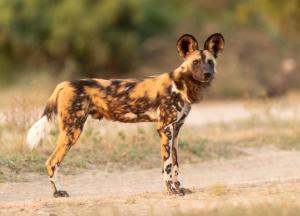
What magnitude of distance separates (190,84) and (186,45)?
40cm

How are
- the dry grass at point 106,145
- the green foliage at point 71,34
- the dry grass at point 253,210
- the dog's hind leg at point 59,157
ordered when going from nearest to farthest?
the dry grass at point 253,210, the dog's hind leg at point 59,157, the dry grass at point 106,145, the green foliage at point 71,34

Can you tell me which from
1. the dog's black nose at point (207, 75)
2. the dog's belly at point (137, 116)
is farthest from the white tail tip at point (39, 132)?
the dog's black nose at point (207, 75)

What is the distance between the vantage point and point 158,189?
920 centimetres

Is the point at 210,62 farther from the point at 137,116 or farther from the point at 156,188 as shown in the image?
the point at 156,188

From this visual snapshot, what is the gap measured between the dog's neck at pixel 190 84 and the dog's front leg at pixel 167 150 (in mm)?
353

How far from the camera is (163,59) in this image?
24.9 meters

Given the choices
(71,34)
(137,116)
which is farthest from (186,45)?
(71,34)

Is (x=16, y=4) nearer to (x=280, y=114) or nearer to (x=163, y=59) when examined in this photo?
(x=163, y=59)

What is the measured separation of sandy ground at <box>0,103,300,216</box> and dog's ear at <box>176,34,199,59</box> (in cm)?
132

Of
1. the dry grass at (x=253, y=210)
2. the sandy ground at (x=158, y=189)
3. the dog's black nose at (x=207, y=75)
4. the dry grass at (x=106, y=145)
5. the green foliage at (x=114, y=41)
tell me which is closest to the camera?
the dry grass at (x=253, y=210)

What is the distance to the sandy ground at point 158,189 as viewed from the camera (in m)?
7.56

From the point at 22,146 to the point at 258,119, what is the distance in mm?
5441

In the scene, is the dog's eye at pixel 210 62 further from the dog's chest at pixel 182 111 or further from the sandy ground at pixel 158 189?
the sandy ground at pixel 158 189

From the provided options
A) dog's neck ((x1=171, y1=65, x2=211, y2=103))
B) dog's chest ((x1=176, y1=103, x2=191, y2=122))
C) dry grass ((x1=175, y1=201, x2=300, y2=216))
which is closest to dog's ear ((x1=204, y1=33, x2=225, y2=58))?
dog's neck ((x1=171, y1=65, x2=211, y2=103))
